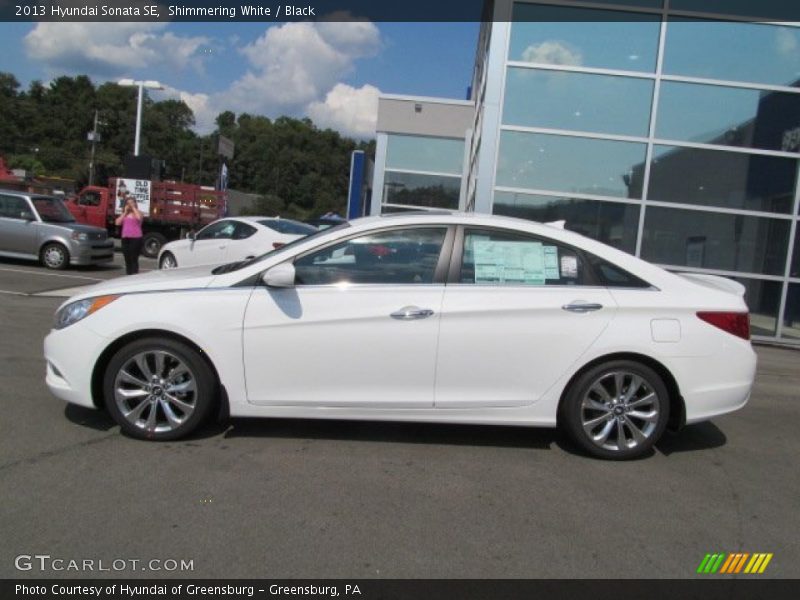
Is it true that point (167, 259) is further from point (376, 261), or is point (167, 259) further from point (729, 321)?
point (729, 321)

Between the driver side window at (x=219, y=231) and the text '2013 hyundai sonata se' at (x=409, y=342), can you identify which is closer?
the text '2013 hyundai sonata se' at (x=409, y=342)

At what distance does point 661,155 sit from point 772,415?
6375 millimetres

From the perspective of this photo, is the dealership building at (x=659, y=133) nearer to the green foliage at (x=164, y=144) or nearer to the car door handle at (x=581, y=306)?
the car door handle at (x=581, y=306)

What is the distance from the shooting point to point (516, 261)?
14.9 feet

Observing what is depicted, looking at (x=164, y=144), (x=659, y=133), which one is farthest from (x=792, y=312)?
(x=164, y=144)

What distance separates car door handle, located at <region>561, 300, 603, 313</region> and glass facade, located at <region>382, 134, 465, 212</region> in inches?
611

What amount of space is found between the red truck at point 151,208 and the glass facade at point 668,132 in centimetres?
1299

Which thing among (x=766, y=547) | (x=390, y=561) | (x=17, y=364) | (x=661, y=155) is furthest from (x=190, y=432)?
(x=661, y=155)

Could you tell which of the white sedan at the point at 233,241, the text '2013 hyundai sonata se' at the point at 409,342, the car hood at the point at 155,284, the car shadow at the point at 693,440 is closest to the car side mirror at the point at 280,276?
the text '2013 hyundai sonata se' at the point at 409,342

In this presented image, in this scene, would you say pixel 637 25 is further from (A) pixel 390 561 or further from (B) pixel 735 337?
(A) pixel 390 561

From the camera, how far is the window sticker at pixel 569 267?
14.9 ft

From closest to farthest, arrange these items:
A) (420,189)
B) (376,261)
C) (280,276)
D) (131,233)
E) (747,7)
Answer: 1. (280,276)
2. (376,261)
3. (747,7)
4. (131,233)
5. (420,189)

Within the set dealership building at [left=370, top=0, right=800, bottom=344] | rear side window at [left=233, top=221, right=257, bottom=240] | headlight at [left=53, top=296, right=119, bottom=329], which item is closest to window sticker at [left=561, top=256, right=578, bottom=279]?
headlight at [left=53, top=296, right=119, bottom=329]

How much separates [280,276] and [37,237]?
12.2 meters
